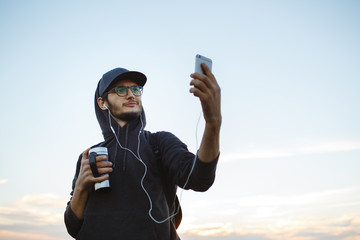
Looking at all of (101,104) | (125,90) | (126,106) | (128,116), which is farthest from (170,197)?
(101,104)

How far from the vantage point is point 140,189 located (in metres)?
3.53

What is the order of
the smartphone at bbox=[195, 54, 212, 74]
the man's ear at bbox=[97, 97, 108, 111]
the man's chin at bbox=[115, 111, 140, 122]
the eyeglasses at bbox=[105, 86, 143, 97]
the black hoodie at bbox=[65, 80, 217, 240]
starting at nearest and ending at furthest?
the smartphone at bbox=[195, 54, 212, 74] < the black hoodie at bbox=[65, 80, 217, 240] < the man's chin at bbox=[115, 111, 140, 122] < the eyeglasses at bbox=[105, 86, 143, 97] < the man's ear at bbox=[97, 97, 108, 111]

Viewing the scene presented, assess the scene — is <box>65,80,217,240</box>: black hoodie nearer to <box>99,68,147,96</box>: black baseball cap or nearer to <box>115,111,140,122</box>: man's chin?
<box>115,111,140,122</box>: man's chin

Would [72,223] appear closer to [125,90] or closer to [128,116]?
[128,116]

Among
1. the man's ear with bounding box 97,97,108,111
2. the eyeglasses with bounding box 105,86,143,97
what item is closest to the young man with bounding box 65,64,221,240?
the eyeglasses with bounding box 105,86,143,97

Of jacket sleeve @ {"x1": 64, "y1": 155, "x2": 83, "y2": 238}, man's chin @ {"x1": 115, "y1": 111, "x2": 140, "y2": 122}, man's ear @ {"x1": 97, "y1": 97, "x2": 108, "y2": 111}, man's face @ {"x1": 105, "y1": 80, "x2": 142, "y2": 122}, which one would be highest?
man's ear @ {"x1": 97, "y1": 97, "x2": 108, "y2": 111}

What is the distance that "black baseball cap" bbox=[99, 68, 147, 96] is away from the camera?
14.2 ft

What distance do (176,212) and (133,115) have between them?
1.21 metres

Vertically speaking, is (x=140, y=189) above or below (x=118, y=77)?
below

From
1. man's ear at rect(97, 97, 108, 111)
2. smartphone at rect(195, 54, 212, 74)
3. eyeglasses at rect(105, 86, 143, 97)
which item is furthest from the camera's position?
man's ear at rect(97, 97, 108, 111)

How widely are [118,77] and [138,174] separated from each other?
1.33 m

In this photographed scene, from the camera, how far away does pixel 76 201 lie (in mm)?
3789

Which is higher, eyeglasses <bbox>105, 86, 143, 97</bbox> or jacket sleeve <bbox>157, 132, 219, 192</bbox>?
eyeglasses <bbox>105, 86, 143, 97</bbox>

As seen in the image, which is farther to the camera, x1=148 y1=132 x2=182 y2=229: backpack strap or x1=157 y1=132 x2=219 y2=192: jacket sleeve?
x1=148 y1=132 x2=182 y2=229: backpack strap
